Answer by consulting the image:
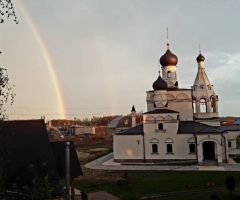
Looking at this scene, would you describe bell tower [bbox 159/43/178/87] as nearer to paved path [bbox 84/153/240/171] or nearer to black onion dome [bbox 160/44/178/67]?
black onion dome [bbox 160/44/178/67]

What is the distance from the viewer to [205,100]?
30.5 meters

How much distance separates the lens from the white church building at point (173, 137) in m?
24.4

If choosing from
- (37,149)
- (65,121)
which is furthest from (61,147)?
(65,121)

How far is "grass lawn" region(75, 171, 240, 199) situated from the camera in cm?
1558

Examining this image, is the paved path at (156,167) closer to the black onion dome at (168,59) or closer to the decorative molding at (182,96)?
the decorative molding at (182,96)

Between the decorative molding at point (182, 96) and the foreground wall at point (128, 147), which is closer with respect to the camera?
the foreground wall at point (128, 147)

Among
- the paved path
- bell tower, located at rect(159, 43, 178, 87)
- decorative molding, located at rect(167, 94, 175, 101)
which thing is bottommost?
the paved path

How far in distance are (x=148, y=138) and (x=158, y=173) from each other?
571cm

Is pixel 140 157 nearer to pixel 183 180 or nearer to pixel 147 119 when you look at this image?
pixel 147 119

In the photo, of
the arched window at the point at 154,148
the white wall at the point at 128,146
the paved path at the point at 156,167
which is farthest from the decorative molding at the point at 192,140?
the white wall at the point at 128,146

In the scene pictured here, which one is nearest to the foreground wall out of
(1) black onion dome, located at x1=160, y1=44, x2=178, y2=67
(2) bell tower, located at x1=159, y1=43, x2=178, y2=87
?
(2) bell tower, located at x1=159, y1=43, x2=178, y2=87

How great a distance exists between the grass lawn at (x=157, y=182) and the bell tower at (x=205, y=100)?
10.9 m

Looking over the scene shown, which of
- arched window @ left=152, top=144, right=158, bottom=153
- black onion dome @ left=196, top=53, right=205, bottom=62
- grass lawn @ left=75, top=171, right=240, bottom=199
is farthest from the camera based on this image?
black onion dome @ left=196, top=53, right=205, bottom=62

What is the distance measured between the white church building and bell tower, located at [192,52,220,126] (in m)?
0.20
